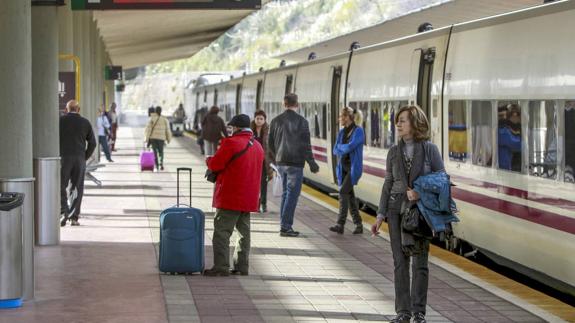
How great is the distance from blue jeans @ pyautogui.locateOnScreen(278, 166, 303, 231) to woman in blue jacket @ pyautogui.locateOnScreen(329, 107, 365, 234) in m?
0.55

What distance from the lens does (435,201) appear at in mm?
8297

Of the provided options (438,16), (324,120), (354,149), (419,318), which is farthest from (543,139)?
(438,16)

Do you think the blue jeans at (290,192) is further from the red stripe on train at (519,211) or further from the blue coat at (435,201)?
the blue coat at (435,201)

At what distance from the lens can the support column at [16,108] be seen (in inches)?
374


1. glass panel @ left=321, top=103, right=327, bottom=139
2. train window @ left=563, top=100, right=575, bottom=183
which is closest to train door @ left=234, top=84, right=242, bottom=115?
glass panel @ left=321, top=103, right=327, bottom=139

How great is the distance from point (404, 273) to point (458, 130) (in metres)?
4.91

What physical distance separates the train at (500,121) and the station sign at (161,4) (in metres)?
2.56

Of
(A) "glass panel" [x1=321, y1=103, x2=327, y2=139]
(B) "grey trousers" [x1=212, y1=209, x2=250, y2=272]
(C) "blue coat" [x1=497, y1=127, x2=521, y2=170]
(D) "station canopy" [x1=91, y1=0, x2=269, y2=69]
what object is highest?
(D) "station canopy" [x1=91, y1=0, x2=269, y2=69]

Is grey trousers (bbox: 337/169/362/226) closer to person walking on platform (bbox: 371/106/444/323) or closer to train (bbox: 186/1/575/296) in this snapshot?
train (bbox: 186/1/575/296)

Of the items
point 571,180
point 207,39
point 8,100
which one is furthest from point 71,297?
point 207,39

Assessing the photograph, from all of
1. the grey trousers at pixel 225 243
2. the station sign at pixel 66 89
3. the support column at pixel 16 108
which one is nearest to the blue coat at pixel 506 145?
the grey trousers at pixel 225 243

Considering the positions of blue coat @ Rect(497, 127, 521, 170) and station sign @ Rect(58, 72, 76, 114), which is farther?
station sign @ Rect(58, 72, 76, 114)

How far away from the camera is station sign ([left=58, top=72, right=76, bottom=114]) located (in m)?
17.2

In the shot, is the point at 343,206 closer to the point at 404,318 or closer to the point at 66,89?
the point at 66,89
